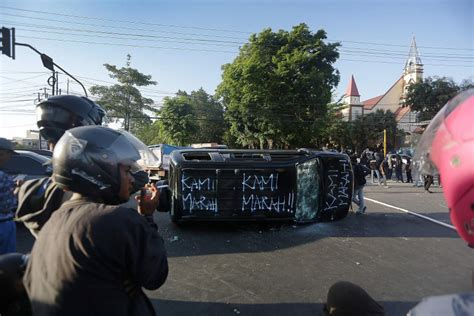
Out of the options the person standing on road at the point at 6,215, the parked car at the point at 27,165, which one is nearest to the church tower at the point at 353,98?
the parked car at the point at 27,165

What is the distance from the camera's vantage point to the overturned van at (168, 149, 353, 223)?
20.9ft

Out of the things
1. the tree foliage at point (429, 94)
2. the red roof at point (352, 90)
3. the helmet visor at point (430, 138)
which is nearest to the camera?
the helmet visor at point (430, 138)

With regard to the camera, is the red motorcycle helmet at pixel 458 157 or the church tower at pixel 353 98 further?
the church tower at pixel 353 98

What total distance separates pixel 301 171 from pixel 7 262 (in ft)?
18.2

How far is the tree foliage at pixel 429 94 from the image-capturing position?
120ft

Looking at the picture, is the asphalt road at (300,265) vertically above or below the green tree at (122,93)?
below

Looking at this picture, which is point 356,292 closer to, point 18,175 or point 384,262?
point 384,262

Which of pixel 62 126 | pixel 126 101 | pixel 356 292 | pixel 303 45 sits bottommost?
pixel 356 292

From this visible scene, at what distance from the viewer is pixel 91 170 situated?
1565mm

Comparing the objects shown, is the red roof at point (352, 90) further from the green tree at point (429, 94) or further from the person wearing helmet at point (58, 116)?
the person wearing helmet at point (58, 116)

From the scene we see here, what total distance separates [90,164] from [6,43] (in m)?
14.2

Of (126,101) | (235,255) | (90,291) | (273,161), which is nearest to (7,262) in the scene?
(90,291)

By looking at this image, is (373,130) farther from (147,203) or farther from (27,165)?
(147,203)

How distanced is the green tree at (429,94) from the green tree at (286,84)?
12796 mm
